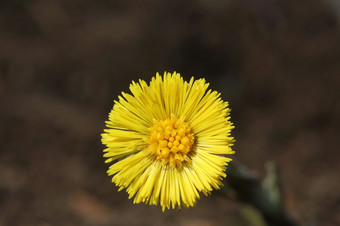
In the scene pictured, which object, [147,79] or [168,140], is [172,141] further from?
[147,79]

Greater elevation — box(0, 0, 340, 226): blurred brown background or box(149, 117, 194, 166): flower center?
box(0, 0, 340, 226): blurred brown background
